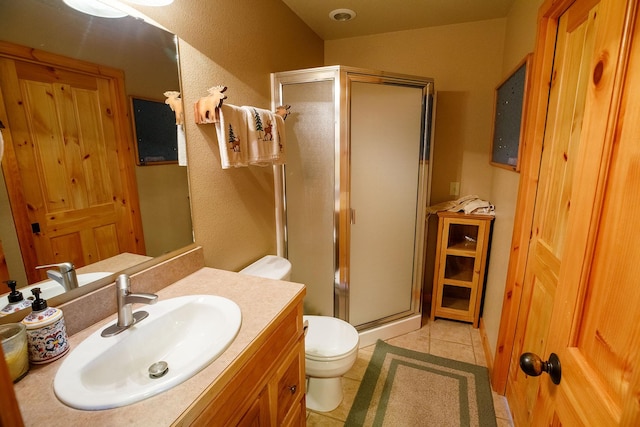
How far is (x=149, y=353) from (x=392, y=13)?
2.42 m

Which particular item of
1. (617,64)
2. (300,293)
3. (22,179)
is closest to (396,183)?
(300,293)

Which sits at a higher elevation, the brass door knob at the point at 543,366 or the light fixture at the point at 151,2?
the light fixture at the point at 151,2

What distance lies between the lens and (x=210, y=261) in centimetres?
155

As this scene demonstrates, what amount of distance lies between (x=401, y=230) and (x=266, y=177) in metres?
1.03

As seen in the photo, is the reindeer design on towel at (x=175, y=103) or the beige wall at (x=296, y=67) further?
the beige wall at (x=296, y=67)

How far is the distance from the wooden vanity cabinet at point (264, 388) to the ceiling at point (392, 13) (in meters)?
1.94

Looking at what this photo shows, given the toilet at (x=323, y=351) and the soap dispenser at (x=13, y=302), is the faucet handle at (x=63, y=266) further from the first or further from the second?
the toilet at (x=323, y=351)

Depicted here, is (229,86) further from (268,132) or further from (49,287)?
(49,287)

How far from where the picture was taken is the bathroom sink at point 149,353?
0.69 m

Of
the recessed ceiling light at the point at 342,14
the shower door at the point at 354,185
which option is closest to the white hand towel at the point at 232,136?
the shower door at the point at 354,185

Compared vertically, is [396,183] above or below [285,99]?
below

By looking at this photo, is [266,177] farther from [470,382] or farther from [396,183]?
[470,382]

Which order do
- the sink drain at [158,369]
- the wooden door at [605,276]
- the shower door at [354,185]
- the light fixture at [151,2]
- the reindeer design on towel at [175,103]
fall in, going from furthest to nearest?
the shower door at [354,185] < the reindeer design on towel at [175,103] < the light fixture at [151,2] < the sink drain at [158,369] < the wooden door at [605,276]

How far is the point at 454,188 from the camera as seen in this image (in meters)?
2.57
